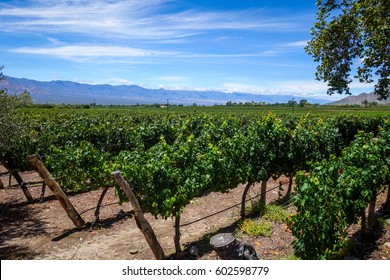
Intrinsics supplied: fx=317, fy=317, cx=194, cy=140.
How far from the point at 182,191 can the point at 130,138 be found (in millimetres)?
9093

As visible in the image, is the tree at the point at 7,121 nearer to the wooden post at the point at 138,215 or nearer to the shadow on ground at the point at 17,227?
the shadow on ground at the point at 17,227

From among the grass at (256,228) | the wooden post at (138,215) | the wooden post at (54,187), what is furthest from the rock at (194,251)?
the wooden post at (54,187)

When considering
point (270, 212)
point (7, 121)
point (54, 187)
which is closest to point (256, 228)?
point (270, 212)

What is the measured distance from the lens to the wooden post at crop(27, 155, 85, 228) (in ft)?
32.5

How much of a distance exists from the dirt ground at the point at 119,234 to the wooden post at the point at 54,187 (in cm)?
40

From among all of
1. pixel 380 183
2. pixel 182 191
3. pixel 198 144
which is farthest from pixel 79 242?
pixel 380 183

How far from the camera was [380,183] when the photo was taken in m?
8.29

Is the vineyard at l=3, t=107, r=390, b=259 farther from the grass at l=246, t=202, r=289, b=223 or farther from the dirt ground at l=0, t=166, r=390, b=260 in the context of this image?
the dirt ground at l=0, t=166, r=390, b=260

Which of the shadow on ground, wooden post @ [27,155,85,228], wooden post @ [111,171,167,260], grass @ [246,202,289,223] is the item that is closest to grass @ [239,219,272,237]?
grass @ [246,202,289,223]

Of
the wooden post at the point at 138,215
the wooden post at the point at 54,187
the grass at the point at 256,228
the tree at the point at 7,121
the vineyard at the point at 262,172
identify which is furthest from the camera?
the tree at the point at 7,121

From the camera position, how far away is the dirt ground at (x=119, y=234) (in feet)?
27.3

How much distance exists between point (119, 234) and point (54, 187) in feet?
8.43

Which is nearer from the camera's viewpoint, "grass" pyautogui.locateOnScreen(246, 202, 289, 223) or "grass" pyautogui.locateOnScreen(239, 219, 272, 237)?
"grass" pyautogui.locateOnScreen(239, 219, 272, 237)

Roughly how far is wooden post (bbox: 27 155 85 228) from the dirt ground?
0.40 m
